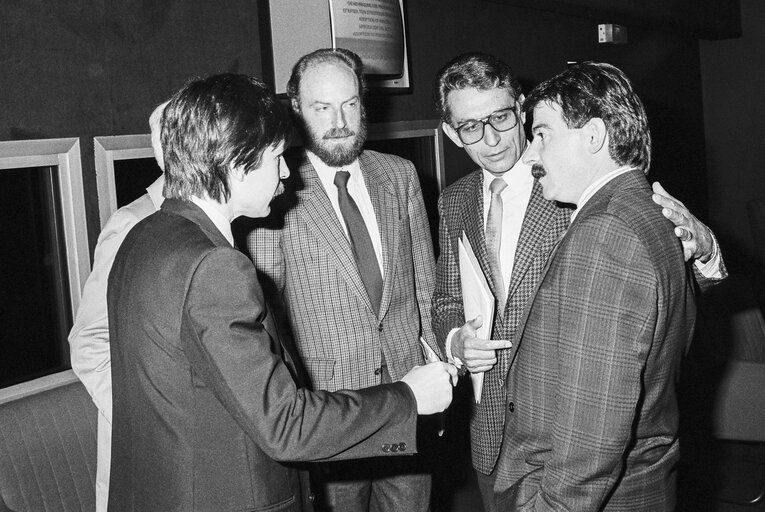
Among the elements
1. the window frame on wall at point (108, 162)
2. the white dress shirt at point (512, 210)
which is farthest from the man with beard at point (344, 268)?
the window frame on wall at point (108, 162)

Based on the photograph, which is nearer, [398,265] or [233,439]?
[233,439]

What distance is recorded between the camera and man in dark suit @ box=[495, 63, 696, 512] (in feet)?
5.24

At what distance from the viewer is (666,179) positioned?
777 cm

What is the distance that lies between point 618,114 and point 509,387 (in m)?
0.76

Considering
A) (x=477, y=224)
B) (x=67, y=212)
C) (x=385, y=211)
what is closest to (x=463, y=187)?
(x=477, y=224)

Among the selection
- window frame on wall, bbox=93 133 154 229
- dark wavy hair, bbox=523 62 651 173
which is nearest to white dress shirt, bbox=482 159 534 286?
dark wavy hair, bbox=523 62 651 173

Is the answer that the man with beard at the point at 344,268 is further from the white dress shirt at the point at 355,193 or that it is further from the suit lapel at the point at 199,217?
the suit lapel at the point at 199,217

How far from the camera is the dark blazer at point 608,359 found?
62.8 inches

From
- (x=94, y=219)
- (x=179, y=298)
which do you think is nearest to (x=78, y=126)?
(x=94, y=219)

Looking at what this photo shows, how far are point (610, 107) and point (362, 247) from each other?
3.97ft

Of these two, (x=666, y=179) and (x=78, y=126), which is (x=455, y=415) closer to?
(x=78, y=126)

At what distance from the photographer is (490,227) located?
2705 mm

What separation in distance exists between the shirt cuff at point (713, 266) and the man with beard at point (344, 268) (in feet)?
3.46

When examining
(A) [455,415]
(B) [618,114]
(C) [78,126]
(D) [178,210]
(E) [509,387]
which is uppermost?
(C) [78,126]
